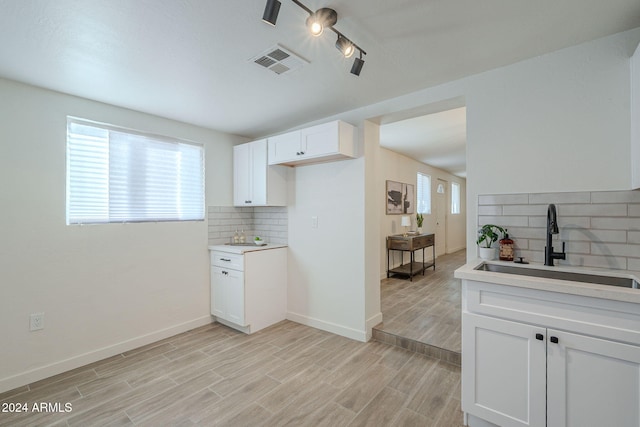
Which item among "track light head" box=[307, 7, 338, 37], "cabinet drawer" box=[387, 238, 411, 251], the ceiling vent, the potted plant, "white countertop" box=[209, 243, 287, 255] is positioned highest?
the ceiling vent

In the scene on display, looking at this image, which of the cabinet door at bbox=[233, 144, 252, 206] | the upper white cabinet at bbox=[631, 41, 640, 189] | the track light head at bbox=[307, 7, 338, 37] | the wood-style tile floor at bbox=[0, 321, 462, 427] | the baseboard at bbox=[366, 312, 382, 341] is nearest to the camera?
the track light head at bbox=[307, 7, 338, 37]

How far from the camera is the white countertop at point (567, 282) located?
4.32ft

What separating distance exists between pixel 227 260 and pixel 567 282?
9.63ft

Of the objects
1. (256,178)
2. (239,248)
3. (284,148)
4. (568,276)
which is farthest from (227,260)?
(568,276)

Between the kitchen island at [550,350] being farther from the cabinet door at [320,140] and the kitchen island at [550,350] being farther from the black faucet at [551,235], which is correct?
the cabinet door at [320,140]

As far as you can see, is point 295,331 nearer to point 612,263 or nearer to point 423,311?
point 423,311

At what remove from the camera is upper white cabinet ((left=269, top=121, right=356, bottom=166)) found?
2.73m

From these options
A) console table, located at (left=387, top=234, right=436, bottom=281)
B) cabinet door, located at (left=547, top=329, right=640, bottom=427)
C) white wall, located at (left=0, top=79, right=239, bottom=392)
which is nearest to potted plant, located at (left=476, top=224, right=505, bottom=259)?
cabinet door, located at (left=547, top=329, right=640, bottom=427)

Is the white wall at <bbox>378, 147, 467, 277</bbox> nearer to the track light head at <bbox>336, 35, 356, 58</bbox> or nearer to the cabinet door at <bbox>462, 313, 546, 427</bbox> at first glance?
the cabinet door at <bbox>462, 313, 546, 427</bbox>

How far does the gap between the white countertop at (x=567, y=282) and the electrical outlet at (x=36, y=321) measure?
3221mm

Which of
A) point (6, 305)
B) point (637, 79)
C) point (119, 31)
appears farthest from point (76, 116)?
point (637, 79)

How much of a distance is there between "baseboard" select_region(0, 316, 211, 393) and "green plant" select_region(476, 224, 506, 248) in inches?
122

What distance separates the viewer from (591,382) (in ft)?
4.57

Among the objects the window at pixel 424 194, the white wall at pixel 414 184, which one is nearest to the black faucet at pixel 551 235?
the white wall at pixel 414 184
